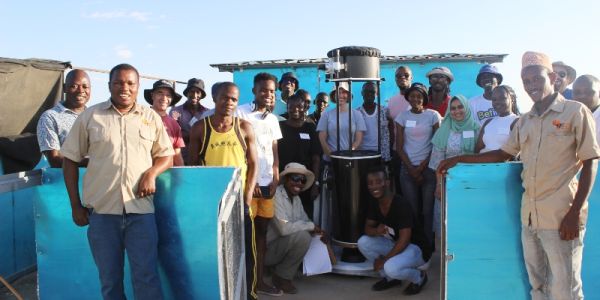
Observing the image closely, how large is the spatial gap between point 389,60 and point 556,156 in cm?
799

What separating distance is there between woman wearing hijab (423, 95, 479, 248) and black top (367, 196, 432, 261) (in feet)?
2.08

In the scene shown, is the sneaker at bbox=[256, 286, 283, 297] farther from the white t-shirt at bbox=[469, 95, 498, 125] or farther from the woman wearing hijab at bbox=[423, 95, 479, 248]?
the white t-shirt at bbox=[469, 95, 498, 125]

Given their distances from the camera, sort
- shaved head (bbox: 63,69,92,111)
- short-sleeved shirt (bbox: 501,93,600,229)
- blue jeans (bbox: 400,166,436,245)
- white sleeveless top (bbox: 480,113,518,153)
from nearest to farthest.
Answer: short-sleeved shirt (bbox: 501,93,600,229) → shaved head (bbox: 63,69,92,111) → white sleeveless top (bbox: 480,113,518,153) → blue jeans (bbox: 400,166,436,245)

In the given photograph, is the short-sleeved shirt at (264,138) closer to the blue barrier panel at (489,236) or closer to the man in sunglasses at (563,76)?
the blue barrier panel at (489,236)

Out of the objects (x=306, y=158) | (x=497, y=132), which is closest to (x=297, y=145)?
(x=306, y=158)

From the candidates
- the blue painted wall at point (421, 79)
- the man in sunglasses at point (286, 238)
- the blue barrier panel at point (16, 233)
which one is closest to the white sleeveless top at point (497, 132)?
the man in sunglasses at point (286, 238)

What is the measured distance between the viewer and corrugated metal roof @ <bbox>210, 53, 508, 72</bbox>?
1046cm

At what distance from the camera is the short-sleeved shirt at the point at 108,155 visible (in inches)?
108

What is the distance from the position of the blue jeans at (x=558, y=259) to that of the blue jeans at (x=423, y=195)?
5.55ft

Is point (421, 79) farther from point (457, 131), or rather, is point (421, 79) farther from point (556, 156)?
point (556, 156)

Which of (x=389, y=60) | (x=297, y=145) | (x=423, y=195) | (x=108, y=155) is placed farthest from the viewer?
(x=389, y=60)

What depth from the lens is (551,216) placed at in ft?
9.08

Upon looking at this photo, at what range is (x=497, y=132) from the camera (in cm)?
376

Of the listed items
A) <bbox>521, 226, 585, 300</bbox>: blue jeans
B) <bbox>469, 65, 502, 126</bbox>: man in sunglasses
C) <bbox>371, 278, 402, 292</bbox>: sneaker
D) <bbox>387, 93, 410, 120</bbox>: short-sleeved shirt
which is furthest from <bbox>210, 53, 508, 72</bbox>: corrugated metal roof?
<bbox>521, 226, 585, 300</bbox>: blue jeans
